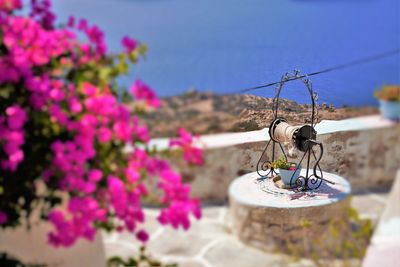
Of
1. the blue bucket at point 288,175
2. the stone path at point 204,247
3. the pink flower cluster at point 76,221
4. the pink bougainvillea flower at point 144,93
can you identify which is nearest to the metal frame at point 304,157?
the blue bucket at point 288,175

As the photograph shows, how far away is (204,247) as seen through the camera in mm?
1751

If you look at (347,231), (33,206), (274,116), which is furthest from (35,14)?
(347,231)

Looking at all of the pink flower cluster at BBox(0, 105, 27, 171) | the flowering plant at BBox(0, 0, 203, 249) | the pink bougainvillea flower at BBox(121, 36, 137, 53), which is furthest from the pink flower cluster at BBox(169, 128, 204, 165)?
the pink flower cluster at BBox(0, 105, 27, 171)

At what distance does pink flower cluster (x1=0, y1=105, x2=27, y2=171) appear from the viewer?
2.52 ft

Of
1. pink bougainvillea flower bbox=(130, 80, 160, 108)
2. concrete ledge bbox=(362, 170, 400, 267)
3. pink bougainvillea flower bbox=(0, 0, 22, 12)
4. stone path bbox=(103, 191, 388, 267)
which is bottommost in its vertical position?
stone path bbox=(103, 191, 388, 267)

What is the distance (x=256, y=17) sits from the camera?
522mm

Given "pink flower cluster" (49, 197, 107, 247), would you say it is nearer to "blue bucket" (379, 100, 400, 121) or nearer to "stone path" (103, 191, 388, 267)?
"blue bucket" (379, 100, 400, 121)

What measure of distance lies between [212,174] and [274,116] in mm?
1519

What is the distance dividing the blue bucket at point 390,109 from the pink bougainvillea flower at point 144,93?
63 cm

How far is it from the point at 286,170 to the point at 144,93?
24.6 inches

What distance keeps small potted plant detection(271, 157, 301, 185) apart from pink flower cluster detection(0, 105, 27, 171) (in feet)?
1.76

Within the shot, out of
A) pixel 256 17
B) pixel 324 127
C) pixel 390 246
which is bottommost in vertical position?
pixel 390 246

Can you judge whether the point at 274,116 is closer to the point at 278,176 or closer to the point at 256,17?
the point at 278,176

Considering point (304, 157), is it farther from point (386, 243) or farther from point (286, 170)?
point (386, 243)
